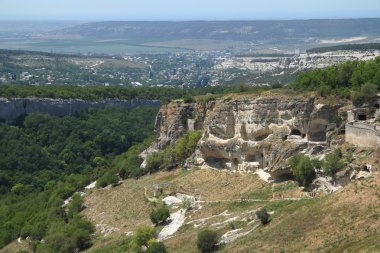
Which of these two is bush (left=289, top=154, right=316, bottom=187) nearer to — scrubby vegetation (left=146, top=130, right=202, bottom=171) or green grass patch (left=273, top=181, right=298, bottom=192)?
green grass patch (left=273, top=181, right=298, bottom=192)

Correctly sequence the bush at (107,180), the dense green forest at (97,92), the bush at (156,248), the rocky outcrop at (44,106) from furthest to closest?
the dense green forest at (97,92)
the rocky outcrop at (44,106)
the bush at (107,180)
the bush at (156,248)

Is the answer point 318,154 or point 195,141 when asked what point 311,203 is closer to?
point 318,154

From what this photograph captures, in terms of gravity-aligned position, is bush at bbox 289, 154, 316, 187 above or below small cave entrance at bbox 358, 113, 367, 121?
below

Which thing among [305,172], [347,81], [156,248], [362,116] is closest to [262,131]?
[362,116]

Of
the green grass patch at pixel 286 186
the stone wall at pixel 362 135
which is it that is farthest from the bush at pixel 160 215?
the stone wall at pixel 362 135

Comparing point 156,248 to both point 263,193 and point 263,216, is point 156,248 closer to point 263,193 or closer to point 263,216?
point 263,216

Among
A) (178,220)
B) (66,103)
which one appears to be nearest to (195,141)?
(178,220)

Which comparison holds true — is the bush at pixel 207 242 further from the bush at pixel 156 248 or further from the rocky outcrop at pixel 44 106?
the rocky outcrop at pixel 44 106

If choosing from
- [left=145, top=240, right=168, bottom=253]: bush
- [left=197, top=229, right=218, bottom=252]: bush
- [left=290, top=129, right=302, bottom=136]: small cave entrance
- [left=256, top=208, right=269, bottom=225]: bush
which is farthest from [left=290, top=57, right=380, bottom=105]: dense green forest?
[left=145, top=240, right=168, bottom=253]: bush
